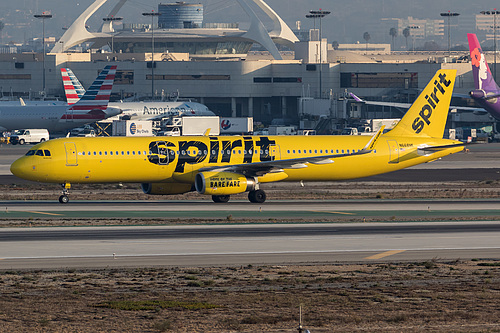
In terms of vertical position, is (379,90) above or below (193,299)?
above

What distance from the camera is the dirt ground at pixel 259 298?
2569 centimetres

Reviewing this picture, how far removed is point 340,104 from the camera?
162 m

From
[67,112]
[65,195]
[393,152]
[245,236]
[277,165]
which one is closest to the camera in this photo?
[245,236]

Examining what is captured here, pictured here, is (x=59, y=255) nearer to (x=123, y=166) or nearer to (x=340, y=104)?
(x=123, y=166)

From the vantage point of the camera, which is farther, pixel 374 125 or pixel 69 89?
pixel 69 89

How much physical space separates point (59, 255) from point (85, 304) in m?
10.1

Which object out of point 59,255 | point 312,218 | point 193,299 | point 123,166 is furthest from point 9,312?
point 123,166

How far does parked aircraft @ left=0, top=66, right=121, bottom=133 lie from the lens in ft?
468

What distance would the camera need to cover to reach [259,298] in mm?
29484

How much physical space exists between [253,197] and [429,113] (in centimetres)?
1587

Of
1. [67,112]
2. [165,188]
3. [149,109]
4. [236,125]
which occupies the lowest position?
[165,188]

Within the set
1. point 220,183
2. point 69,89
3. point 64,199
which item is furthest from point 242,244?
point 69,89

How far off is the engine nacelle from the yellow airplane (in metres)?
0.07

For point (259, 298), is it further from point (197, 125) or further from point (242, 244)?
point (197, 125)
